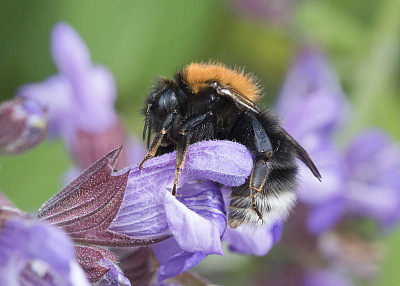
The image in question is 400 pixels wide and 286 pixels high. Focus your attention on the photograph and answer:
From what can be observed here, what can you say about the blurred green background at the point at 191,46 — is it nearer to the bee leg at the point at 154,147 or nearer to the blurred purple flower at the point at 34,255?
the bee leg at the point at 154,147

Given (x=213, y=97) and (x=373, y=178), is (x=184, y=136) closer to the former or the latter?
(x=213, y=97)

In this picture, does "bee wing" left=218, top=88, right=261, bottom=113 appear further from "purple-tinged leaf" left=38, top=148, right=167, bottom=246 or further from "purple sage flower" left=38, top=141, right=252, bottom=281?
"purple-tinged leaf" left=38, top=148, right=167, bottom=246

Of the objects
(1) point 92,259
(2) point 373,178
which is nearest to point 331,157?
(2) point 373,178

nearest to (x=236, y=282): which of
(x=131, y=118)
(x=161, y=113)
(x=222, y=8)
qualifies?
(x=131, y=118)

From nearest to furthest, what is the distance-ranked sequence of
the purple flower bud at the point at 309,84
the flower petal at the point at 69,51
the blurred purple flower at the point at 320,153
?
the flower petal at the point at 69,51, the blurred purple flower at the point at 320,153, the purple flower bud at the point at 309,84

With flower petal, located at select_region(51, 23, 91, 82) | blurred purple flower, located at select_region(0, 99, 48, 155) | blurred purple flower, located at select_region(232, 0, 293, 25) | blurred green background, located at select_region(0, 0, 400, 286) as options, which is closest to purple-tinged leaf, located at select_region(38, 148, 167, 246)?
blurred purple flower, located at select_region(0, 99, 48, 155)

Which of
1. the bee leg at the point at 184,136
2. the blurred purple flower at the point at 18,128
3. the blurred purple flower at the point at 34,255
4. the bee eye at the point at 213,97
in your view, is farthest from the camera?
the blurred purple flower at the point at 18,128

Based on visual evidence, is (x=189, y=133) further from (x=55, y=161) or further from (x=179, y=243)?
(x=55, y=161)

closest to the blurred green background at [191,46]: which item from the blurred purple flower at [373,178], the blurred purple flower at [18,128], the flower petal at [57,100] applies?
the blurred purple flower at [373,178]
